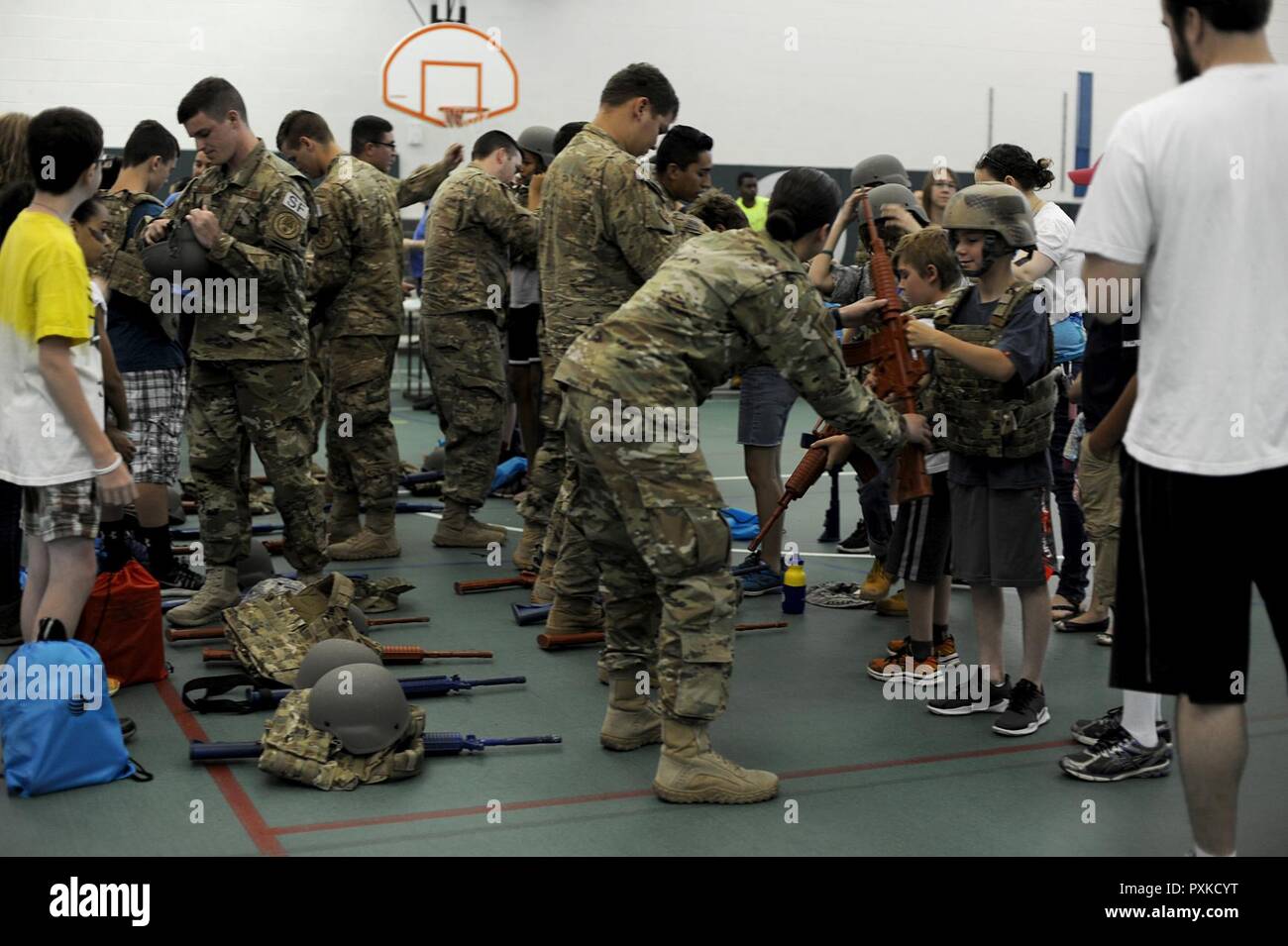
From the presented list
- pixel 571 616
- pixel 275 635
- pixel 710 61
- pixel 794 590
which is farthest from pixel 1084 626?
pixel 710 61

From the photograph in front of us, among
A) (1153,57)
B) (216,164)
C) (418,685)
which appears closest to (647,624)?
(418,685)

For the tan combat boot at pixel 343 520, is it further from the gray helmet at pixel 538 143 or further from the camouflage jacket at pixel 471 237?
the gray helmet at pixel 538 143

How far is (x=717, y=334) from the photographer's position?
3.69m

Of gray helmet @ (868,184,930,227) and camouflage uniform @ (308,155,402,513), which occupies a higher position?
gray helmet @ (868,184,930,227)

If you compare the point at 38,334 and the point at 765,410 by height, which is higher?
the point at 38,334

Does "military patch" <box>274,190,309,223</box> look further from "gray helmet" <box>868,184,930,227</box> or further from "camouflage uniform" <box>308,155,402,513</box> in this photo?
"gray helmet" <box>868,184,930,227</box>

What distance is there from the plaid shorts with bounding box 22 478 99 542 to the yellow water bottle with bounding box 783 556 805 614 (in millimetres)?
2946

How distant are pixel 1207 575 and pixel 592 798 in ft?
5.97

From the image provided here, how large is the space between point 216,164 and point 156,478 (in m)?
1.48

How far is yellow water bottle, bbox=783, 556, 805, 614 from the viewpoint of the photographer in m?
5.84

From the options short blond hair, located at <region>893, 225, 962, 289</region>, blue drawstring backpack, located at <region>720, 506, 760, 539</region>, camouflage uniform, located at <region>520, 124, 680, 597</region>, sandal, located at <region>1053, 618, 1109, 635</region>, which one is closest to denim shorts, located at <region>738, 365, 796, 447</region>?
camouflage uniform, located at <region>520, 124, 680, 597</region>

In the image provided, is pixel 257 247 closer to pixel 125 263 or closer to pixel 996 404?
pixel 125 263

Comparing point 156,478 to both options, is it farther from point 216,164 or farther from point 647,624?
point 647,624

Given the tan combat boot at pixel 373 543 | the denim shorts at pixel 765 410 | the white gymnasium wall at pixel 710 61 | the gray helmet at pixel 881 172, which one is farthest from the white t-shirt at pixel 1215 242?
the white gymnasium wall at pixel 710 61
